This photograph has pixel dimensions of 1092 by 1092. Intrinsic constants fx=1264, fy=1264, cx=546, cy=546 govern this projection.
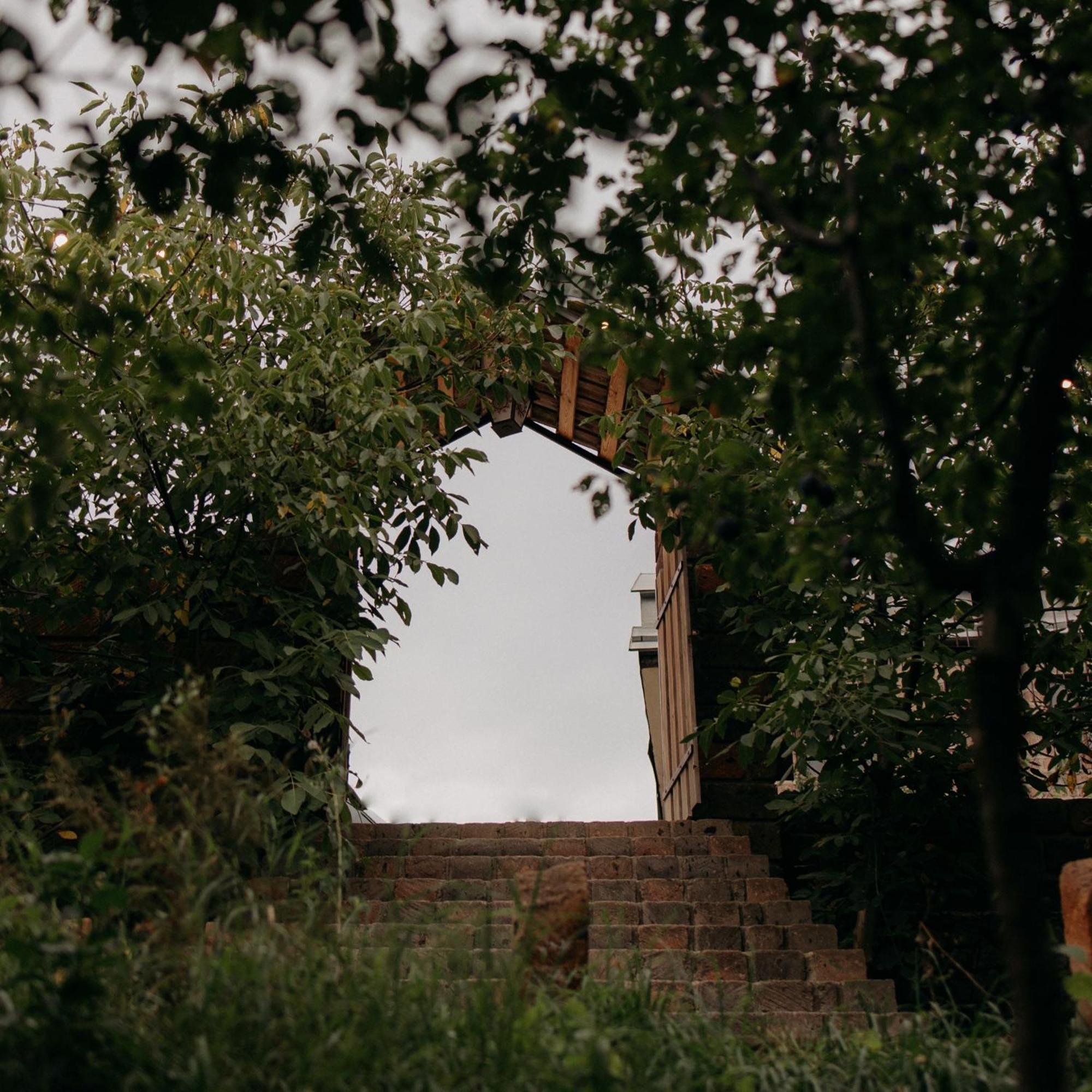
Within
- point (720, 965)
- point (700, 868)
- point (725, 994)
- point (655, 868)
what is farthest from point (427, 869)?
point (725, 994)

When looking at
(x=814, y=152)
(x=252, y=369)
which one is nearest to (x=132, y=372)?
(x=252, y=369)

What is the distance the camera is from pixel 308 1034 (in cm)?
226

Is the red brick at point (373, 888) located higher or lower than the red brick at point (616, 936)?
higher

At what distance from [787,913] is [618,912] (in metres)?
0.79

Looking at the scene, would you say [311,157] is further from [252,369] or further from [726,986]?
[726,986]

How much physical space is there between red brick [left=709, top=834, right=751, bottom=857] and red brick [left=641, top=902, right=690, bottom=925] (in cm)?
96

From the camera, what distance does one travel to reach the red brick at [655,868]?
5.93m

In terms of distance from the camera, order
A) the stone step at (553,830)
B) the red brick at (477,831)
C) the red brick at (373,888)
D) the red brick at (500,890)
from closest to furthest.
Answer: the red brick at (500,890) → the red brick at (373,888) → the stone step at (553,830) → the red brick at (477,831)

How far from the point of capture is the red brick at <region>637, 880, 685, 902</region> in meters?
5.57

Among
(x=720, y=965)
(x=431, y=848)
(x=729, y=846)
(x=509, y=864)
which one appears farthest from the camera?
(x=729, y=846)

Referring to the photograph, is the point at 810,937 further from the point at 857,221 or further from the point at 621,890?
the point at 857,221

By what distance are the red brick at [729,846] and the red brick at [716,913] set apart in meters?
0.90

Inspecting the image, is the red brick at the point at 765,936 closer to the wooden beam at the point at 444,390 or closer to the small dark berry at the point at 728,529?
the small dark berry at the point at 728,529

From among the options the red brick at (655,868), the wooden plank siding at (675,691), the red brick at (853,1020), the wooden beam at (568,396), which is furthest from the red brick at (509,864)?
the wooden beam at (568,396)
